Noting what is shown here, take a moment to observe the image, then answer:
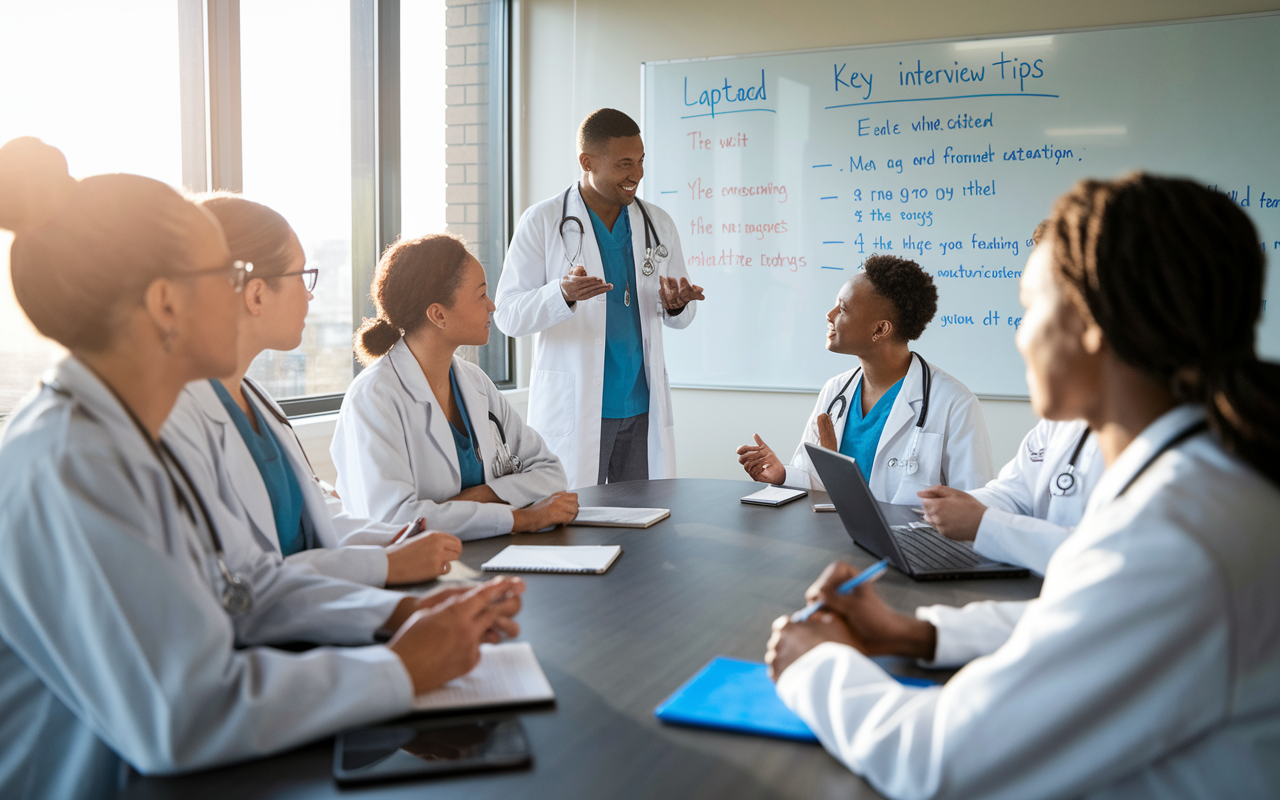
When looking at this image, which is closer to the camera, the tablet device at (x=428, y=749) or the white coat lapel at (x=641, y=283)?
the tablet device at (x=428, y=749)

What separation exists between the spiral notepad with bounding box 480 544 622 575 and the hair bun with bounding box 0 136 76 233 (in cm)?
85

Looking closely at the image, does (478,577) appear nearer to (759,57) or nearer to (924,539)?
(924,539)

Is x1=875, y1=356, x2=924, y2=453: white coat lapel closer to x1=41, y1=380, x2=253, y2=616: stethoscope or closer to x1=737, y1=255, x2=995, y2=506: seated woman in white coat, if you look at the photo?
x1=737, y1=255, x2=995, y2=506: seated woman in white coat

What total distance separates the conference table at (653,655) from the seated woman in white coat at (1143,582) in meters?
0.10

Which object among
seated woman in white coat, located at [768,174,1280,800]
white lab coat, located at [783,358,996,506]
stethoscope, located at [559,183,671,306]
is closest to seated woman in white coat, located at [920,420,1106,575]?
white lab coat, located at [783,358,996,506]

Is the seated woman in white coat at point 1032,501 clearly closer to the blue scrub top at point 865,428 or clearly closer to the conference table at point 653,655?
the conference table at point 653,655

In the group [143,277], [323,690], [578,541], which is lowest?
[578,541]

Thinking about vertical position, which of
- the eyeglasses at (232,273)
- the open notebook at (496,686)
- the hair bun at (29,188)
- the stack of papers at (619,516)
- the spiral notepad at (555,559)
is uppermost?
the hair bun at (29,188)

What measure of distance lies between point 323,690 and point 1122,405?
2.78ft

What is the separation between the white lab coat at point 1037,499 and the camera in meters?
1.50

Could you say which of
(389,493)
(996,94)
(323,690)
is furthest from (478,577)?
(996,94)

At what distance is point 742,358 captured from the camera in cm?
406

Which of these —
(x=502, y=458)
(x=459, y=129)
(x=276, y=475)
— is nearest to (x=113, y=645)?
(x=276, y=475)

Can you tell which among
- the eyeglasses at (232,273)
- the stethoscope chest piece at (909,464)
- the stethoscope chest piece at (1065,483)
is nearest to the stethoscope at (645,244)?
the stethoscope chest piece at (909,464)
